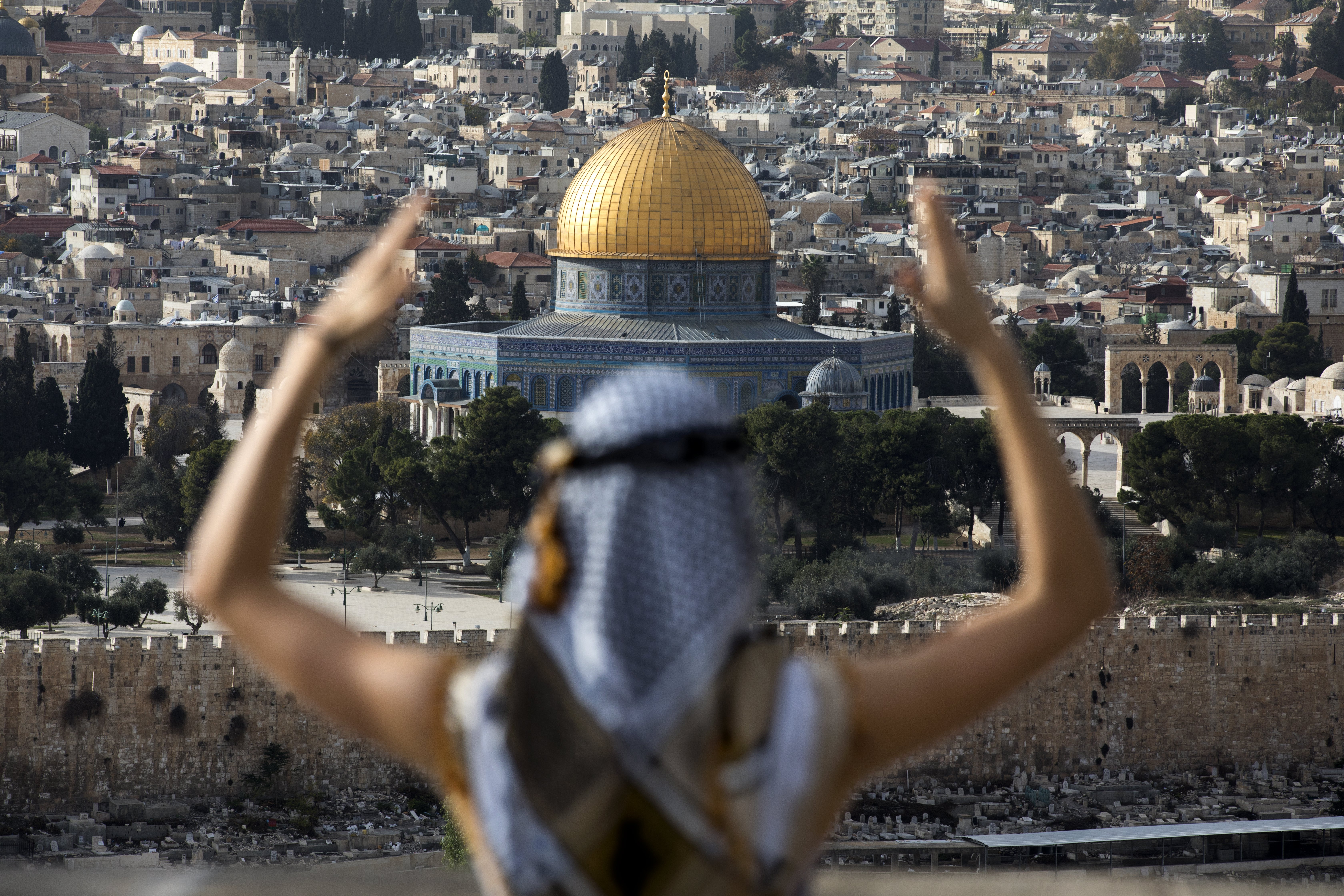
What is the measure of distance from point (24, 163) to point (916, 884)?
73335 millimetres

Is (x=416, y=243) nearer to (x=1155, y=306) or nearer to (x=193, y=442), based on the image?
(x=1155, y=306)

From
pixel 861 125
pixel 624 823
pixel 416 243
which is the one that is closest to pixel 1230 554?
pixel 624 823

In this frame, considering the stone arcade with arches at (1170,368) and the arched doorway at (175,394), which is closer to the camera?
the stone arcade with arches at (1170,368)

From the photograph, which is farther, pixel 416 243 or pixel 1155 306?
pixel 416 243

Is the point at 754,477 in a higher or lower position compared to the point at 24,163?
lower

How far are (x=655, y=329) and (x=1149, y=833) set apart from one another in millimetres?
16990

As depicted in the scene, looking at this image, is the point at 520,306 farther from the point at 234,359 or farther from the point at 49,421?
the point at 49,421

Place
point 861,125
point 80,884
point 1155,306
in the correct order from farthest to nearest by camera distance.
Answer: point 861,125 < point 1155,306 < point 80,884

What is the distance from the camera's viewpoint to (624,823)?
2178mm

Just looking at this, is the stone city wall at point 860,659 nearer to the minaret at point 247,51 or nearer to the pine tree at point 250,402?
the pine tree at point 250,402

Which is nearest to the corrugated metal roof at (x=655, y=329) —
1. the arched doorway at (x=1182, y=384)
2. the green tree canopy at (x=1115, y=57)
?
the arched doorway at (x=1182, y=384)

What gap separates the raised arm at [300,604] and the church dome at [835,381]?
3091 centimetres

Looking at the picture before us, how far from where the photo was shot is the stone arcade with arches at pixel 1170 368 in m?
42.5

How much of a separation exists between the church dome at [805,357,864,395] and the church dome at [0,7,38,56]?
6356 cm
